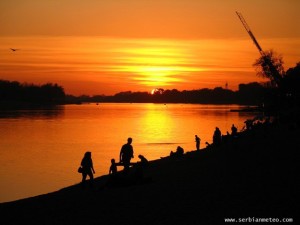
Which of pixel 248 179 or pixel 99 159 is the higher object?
pixel 248 179

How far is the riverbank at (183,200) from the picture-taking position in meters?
13.0

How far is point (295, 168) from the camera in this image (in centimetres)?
1972

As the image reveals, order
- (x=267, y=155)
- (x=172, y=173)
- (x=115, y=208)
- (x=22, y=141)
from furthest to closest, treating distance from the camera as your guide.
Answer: (x=22, y=141)
(x=267, y=155)
(x=172, y=173)
(x=115, y=208)

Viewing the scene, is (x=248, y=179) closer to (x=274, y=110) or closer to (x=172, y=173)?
(x=172, y=173)

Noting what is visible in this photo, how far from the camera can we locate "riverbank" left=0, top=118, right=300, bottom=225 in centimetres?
1297

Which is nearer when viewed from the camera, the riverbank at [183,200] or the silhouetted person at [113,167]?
the riverbank at [183,200]

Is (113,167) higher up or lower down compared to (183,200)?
higher up

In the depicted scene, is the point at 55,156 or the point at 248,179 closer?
the point at 248,179

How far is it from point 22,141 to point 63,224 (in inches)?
2079

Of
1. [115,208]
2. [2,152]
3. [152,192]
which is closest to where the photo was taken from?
[115,208]

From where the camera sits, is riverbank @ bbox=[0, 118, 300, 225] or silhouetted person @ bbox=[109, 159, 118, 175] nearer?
riverbank @ bbox=[0, 118, 300, 225]

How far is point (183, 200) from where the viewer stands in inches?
598

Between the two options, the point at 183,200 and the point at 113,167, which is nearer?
the point at 183,200

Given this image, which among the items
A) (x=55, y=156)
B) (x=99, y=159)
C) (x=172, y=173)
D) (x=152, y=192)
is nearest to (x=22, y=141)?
(x=55, y=156)
